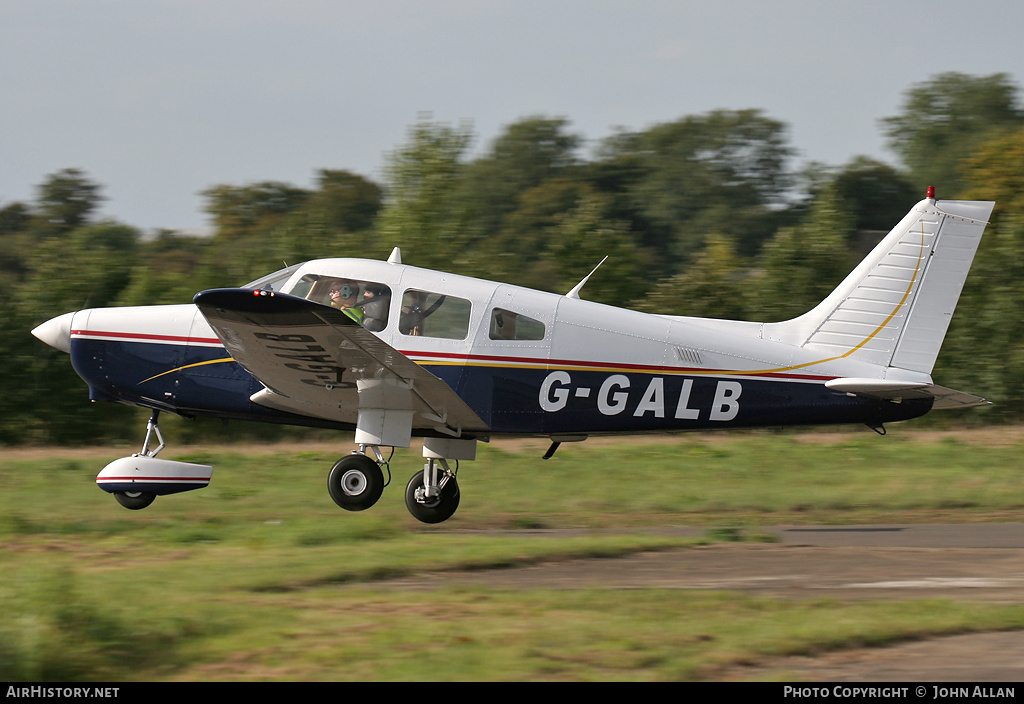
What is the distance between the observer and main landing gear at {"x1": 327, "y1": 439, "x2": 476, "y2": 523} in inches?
352

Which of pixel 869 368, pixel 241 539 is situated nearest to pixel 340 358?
pixel 241 539

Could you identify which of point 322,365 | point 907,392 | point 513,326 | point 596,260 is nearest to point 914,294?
point 907,392

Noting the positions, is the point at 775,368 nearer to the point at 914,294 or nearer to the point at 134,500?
the point at 914,294

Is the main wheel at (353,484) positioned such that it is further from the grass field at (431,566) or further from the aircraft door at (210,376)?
the aircraft door at (210,376)

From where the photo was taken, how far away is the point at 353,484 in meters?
8.95

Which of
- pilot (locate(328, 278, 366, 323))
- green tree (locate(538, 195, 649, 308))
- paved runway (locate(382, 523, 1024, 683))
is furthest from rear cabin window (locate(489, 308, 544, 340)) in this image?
green tree (locate(538, 195, 649, 308))

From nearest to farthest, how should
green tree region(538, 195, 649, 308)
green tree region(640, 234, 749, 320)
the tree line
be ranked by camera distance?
the tree line, green tree region(640, 234, 749, 320), green tree region(538, 195, 649, 308)

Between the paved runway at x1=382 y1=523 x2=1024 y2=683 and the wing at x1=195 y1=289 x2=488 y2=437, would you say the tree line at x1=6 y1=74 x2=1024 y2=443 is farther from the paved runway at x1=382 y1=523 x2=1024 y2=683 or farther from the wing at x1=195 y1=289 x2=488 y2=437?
the paved runway at x1=382 y1=523 x2=1024 y2=683

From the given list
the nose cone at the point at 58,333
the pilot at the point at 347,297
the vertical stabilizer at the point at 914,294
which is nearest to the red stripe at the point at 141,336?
the nose cone at the point at 58,333

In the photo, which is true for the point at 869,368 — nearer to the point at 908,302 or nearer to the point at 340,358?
the point at 908,302

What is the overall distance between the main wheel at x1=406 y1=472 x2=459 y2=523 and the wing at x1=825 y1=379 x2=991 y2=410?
12.0 feet

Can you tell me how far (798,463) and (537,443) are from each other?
4.64 meters

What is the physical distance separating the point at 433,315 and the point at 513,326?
710 mm

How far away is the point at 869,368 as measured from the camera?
29.0 ft
